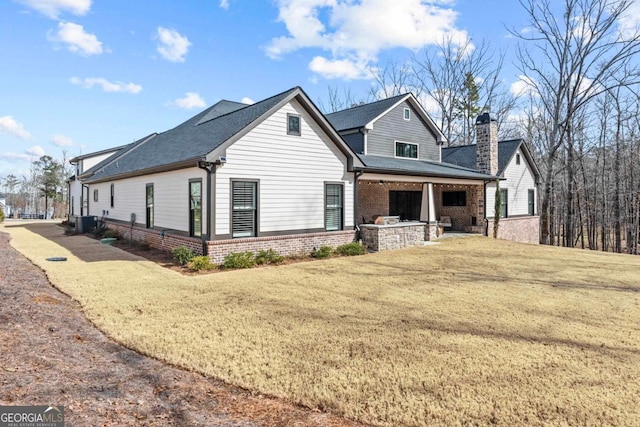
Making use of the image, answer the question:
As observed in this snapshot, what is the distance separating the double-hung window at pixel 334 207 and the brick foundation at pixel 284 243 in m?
0.32

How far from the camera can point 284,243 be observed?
11.9m

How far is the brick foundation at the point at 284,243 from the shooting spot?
10391mm

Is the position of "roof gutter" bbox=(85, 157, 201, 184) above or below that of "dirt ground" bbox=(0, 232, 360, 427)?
above

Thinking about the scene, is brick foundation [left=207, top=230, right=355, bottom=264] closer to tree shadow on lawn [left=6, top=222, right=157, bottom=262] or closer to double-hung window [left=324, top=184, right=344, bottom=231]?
double-hung window [left=324, top=184, right=344, bottom=231]

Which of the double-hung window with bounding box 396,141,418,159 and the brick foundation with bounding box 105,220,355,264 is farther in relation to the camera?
the double-hung window with bounding box 396,141,418,159

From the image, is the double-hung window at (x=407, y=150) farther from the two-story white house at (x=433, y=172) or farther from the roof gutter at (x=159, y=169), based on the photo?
the roof gutter at (x=159, y=169)

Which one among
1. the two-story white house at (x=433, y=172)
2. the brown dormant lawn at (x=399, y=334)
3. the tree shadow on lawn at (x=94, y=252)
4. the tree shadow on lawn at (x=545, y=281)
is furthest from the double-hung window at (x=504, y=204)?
the tree shadow on lawn at (x=94, y=252)

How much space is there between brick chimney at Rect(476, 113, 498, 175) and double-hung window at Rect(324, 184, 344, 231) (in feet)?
34.9

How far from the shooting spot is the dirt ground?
10.2 feet

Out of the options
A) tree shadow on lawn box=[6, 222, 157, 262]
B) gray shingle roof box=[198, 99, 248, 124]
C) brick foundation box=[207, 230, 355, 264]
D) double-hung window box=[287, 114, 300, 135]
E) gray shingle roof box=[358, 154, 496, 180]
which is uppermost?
gray shingle roof box=[198, 99, 248, 124]

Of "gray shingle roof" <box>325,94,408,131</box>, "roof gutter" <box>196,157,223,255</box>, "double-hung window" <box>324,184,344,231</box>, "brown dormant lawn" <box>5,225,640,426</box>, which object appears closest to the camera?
"brown dormant lawn" <box>5,225,640,426</box>

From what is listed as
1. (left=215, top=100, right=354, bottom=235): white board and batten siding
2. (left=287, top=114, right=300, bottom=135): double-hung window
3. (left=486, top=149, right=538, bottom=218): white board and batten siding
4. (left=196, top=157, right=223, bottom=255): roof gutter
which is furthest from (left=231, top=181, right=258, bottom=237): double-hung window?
(left=486, top=149, right=538, bottom=218): white board and batten siding

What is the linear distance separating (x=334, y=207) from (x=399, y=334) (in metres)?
8.53

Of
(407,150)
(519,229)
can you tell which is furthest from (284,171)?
(519,229)
